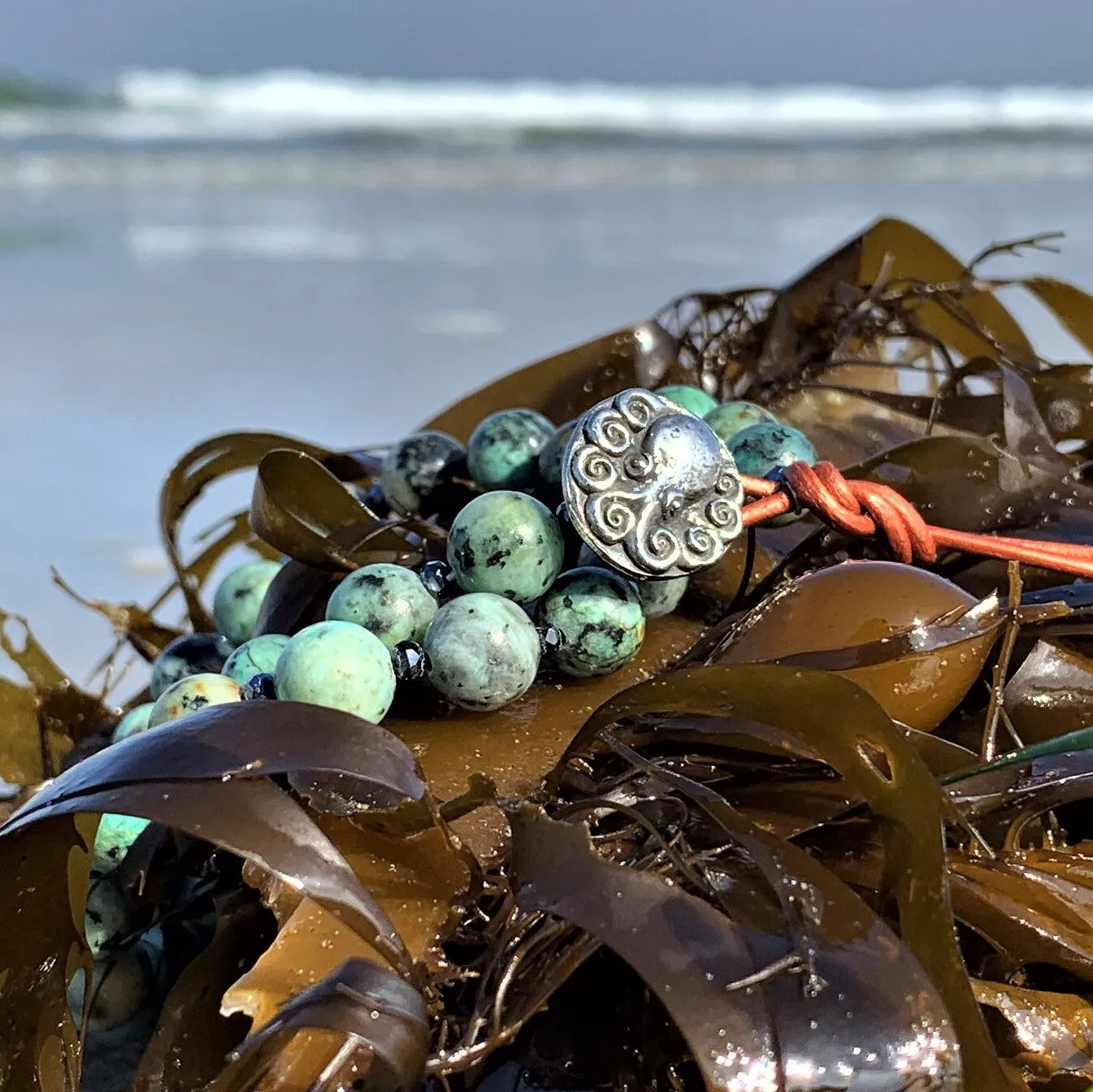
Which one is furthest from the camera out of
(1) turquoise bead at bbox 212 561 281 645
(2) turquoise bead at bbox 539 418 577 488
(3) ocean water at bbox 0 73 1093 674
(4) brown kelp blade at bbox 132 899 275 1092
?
(3) ocean water at bbox 0 73 1093 674

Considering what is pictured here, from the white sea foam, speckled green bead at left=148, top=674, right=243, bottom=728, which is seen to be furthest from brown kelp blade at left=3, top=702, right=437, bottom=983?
the white sea foam

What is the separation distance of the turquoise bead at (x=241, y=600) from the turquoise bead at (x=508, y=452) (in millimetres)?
214

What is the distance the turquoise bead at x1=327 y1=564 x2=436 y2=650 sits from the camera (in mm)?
854

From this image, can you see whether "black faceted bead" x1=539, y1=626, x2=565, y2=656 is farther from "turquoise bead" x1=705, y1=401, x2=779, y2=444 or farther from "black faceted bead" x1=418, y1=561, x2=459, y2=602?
"turquoise bead" x1=705, y1=401, x2=779, y2=444

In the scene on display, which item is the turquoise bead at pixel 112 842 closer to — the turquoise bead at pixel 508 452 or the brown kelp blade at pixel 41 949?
the brown kelp blade at pixel 41 949

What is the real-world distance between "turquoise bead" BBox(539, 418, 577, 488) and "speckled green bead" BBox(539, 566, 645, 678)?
0.36ft

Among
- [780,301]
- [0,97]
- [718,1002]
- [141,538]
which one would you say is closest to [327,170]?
[0,97]

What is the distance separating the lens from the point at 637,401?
0.85 metres

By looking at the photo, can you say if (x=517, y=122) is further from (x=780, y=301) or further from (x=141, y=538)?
(x=780, y=301)

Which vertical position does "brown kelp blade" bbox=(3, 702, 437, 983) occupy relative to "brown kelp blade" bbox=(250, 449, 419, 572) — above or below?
below

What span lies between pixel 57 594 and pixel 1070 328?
5.57 ft

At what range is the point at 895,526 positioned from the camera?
0.86 m

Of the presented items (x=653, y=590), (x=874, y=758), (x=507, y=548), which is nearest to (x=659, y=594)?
(x=653, y=590)

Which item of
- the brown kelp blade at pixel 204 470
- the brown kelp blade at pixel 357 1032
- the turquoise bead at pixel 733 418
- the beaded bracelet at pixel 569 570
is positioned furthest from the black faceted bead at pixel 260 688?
the turquoise bead at pixel 733 418
